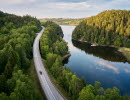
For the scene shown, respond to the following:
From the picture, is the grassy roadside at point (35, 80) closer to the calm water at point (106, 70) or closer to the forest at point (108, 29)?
the calm water at point (106, 70)

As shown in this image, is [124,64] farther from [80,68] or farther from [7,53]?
[7,53]

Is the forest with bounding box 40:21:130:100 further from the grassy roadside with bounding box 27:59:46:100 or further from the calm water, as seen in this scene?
the calm water

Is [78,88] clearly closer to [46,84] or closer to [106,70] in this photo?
[46,84]

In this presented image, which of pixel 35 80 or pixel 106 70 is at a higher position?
pixel 35 80

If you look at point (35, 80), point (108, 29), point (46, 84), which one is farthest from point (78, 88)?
point (108, 29)

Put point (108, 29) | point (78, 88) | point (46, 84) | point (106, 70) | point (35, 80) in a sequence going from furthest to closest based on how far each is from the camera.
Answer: point (108, 29)
point (106, 70)
point (35, 80)
point (46, 84)
point (78, 88)

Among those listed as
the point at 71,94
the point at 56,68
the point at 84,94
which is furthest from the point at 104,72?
the point at 84,94

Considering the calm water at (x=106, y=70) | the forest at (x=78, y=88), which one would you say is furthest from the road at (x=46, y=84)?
the calm water at (x=106, y=70)

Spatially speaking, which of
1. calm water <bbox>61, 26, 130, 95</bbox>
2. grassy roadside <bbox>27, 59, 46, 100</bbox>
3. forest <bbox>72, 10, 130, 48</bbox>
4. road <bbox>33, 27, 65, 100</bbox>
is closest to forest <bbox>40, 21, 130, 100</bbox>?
road <bbox>33, 27, 65, 100</bbox>
